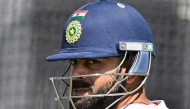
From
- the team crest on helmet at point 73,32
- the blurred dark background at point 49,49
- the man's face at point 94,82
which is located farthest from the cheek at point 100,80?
the blurred dark background at point 49,49

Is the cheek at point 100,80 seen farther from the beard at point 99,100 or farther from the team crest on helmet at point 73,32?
the team crest on helmet at point 73,32

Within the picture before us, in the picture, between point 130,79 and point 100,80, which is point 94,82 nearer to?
point 100,80

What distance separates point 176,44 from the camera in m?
5.62

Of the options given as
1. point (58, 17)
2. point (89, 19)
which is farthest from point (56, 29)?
point (89, 19)

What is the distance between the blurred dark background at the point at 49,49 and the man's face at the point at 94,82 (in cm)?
233

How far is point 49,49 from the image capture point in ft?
18.0

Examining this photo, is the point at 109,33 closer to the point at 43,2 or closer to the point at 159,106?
the point at 159,106

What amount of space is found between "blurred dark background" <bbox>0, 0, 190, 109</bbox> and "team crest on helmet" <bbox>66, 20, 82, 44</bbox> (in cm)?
225

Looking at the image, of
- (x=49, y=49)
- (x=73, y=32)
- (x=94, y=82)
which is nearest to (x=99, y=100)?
(x=94, y=82)

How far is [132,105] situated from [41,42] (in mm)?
2581

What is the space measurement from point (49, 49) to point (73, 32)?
2382mm

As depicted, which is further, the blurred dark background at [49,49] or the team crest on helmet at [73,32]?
the blurred dark background at [49,49]

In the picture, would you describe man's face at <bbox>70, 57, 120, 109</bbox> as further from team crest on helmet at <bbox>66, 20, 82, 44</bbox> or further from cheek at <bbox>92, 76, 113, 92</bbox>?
team crest on helmet at <bbox>66, 20, 82, 44</bbox>

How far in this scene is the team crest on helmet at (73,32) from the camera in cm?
310
